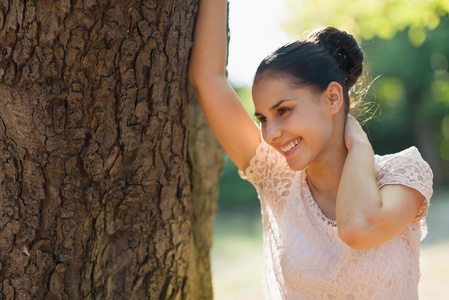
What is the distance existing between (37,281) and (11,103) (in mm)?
649

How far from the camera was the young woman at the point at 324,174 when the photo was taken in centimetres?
212

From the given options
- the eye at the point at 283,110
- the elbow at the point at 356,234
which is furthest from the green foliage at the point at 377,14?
the elbow at the point at 356,234

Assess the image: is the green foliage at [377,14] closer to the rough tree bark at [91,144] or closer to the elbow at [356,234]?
the elbow at [356,234]

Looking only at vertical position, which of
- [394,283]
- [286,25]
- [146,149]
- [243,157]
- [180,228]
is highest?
[286,25]

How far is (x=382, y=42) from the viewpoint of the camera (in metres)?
14.4

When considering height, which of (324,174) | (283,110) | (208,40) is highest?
(208,40)

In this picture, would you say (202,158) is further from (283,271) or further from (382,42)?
(382,42)

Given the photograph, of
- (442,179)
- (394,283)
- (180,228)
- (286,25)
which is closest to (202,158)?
(180,228)

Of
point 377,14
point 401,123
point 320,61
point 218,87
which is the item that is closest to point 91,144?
point 218,87

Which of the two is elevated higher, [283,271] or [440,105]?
[440,105]

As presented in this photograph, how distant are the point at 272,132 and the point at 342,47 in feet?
1.81

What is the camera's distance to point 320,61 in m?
2.25

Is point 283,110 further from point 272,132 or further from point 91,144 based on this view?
point 91,144

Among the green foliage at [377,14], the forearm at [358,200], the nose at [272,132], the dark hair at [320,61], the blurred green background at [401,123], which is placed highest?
the blurred green background at [401,123]
